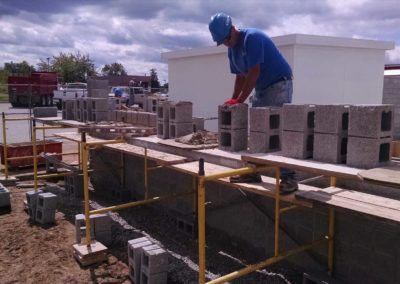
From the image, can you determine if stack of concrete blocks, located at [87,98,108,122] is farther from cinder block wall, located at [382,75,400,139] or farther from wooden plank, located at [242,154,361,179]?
cinder block wall, located at [382,75,400,139]

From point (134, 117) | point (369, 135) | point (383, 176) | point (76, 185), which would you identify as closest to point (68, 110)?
point (76, 185)

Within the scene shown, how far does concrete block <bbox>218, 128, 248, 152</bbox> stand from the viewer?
4.94 meters

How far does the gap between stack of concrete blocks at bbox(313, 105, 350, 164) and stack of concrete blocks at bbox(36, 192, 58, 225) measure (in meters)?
5.36

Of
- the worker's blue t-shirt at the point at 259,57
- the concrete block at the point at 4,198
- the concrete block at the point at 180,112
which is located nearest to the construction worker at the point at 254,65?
the worker's blue t-shirt at the point at 259,57

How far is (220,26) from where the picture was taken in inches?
179

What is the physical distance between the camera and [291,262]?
5230 millimetres

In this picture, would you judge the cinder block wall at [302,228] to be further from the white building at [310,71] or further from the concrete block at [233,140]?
the white building at [310,71]

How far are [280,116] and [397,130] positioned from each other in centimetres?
760

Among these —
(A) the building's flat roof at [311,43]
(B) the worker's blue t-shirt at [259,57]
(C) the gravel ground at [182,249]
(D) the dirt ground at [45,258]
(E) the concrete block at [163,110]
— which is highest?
(A) the building's flat roof at [311,43]

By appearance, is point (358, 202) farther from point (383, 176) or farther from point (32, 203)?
point (32, 203)

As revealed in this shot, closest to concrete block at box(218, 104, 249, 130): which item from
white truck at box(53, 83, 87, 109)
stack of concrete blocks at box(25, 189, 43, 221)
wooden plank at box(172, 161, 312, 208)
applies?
wooden plank at box(172, 161, 312, 208)

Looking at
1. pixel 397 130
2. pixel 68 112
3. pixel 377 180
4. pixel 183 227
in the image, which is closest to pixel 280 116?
pixel 377 180

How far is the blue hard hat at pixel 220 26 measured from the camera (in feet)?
14.8

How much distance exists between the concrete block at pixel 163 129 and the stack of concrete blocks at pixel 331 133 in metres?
2.98
